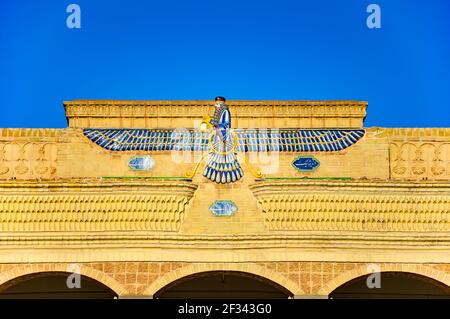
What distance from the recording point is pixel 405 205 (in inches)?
1400

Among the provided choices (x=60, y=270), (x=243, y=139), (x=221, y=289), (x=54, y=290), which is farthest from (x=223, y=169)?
(x=54, y=290)

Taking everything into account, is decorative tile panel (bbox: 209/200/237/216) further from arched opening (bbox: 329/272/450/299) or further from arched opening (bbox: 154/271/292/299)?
arched opening (bbox: 329/272/450/299)

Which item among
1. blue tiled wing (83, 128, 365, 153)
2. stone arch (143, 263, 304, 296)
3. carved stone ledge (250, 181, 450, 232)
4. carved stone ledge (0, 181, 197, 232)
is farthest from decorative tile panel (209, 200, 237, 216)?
blue tiled wing (83, 128, 365, 153)

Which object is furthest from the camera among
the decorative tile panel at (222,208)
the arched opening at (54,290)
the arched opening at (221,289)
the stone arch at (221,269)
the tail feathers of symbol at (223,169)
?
the arched opening at (221,289)

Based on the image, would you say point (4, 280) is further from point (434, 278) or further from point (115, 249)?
point (434, 278)

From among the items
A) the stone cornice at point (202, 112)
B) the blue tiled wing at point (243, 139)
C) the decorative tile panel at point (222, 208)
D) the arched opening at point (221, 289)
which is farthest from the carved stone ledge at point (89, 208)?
the arched opening at point (221, 289)

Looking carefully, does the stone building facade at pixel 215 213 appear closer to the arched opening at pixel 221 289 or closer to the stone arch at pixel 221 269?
the stone arch at pixel 221 269

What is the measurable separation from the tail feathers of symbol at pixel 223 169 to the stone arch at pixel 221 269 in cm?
253

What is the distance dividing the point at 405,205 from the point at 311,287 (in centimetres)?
357

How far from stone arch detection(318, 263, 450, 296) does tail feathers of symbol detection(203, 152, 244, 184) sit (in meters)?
4.06

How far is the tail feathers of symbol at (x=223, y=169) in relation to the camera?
36031 millimetres

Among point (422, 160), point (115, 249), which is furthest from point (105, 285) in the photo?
point (422, 160)

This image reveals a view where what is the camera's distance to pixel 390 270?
3516 centimetres

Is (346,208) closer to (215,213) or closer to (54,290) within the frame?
(215,213)
